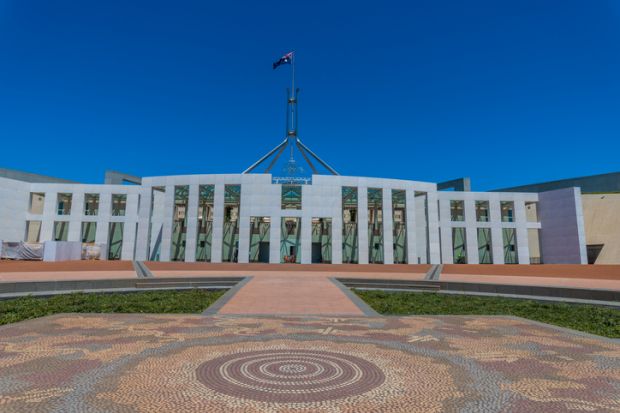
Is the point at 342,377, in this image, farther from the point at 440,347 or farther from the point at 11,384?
the point at 11,384

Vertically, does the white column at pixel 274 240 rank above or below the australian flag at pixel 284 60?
below

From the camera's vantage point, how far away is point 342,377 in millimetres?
4680

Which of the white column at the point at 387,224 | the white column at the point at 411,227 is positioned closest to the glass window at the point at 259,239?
the white column at the point at 387,224

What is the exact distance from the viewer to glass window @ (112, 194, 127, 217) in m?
47.0

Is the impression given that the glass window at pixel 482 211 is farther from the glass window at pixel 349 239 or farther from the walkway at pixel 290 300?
the walkway at pixel 290 300

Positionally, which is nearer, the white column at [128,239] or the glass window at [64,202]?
the white column at [128,239]

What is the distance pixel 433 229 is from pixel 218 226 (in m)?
25.7

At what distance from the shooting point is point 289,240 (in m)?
45.9

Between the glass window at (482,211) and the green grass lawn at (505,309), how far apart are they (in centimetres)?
3636

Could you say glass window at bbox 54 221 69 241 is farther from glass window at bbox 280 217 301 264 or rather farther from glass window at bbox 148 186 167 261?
glass window at bbox 280 217 301 264

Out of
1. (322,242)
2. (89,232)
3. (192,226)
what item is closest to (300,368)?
(192,226)

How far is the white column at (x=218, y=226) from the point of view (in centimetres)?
3847

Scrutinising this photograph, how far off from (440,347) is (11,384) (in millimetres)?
6422

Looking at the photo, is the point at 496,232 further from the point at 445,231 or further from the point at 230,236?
the point at 230,236
